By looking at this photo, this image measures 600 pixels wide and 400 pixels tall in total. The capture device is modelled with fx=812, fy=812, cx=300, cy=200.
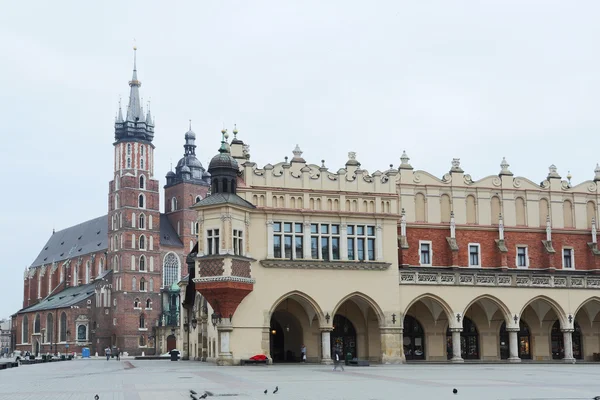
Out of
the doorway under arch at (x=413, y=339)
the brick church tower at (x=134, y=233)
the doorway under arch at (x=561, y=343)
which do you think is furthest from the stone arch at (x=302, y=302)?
the brick church tower at (x=134, y=233)

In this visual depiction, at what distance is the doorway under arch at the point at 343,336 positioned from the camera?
166 feet

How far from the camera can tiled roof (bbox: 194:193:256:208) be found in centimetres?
4462

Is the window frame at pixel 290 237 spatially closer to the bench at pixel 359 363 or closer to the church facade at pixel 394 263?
the church facade at pixel 394 263

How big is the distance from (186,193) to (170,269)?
15.2 meters

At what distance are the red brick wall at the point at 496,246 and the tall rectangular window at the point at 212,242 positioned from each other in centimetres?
1309

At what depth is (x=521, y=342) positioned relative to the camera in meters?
54.2

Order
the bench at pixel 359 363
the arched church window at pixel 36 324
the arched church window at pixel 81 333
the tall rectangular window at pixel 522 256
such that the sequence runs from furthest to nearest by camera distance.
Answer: the arched church window at pixel 36 324 < the arched church window at pixel 81 333 < the tall rectangular window at pixel 522 256 < the bench at pixel 359 363

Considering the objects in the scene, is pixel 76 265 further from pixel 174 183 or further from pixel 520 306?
pixel 520 306

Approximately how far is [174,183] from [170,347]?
33420 millimetres

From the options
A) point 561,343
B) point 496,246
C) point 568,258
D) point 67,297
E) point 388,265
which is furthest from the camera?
point 67,297

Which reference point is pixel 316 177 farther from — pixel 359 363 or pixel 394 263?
pixel 359 363

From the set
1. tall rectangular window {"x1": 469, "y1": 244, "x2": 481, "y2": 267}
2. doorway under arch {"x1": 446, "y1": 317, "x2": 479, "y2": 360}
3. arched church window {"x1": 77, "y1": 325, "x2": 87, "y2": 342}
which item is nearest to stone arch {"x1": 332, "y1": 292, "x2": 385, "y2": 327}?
doorway under arch {"x1": 446, "y1": 317, "x2": 479, "y2": 360}

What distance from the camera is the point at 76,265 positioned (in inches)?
5118

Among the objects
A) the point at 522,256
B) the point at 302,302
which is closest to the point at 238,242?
the point at 302,302
